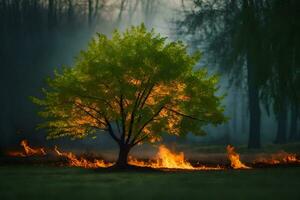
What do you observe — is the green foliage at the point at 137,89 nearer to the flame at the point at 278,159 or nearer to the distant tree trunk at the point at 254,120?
the flame at the point at 278,159

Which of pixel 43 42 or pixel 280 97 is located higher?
pixel 43 42

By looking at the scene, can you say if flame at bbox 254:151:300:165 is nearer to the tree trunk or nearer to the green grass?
the green grass

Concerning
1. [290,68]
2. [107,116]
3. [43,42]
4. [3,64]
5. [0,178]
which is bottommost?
[0,178]

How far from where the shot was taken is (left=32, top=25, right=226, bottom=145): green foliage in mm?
24828

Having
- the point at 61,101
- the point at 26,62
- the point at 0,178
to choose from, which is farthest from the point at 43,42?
the point at 0,178

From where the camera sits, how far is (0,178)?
2019cm

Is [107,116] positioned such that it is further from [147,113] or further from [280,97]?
[280,97]

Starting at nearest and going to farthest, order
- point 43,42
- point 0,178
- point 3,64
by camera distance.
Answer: point 0,178 < point 3,64 < point 43,42

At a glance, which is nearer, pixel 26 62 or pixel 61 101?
pixel 61 101

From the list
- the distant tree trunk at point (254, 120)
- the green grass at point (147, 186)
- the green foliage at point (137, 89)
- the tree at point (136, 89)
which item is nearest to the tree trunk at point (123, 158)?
the tree at point (136, 89)

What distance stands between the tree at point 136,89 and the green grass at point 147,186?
13.9 feet

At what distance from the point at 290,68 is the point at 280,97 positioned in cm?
132

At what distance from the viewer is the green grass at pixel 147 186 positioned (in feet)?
47.1

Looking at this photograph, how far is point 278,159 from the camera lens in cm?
2916
